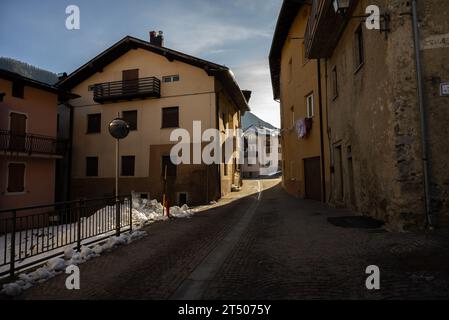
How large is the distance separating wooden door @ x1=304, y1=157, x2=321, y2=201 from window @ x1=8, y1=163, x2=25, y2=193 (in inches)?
642

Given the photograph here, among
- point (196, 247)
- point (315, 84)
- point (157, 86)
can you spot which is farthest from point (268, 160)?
point (196, 247)

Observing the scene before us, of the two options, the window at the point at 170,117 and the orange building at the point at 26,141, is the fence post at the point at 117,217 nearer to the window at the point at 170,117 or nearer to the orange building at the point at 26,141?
the orange building at the point at 26,141

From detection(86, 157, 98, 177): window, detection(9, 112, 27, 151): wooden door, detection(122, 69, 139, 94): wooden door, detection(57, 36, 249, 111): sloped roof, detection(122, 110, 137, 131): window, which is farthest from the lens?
detection(86, 157, 98, 177): window

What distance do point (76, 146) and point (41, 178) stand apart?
4.13 metres

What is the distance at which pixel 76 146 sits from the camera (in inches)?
915

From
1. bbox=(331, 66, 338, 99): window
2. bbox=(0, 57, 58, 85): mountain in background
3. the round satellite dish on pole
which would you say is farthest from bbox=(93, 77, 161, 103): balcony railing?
bbox=(0, 57, 58, 85): mountain in background

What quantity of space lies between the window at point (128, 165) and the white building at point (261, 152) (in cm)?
2929

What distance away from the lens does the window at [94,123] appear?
23.0m

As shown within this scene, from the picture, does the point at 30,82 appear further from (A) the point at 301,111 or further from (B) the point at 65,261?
(B) the point at 65,261

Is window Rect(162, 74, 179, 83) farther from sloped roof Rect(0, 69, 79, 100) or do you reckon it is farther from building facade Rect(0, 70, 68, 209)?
building facade Rect(0, 70, 68, 209)

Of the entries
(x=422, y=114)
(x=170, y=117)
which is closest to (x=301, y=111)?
(x=170, y=117)

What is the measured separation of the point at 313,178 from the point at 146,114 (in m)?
11.9

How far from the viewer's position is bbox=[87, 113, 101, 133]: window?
2302 centimetres

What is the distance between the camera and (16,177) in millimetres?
18219
